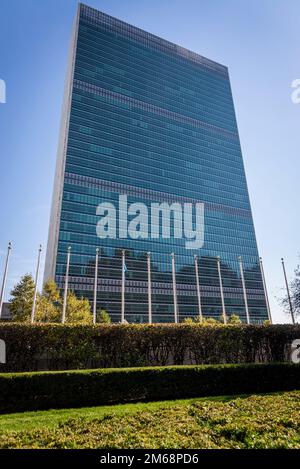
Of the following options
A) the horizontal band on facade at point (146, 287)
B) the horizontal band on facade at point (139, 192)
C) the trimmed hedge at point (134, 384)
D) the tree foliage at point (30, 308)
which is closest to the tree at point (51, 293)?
the tree foliage at point (30, 308)

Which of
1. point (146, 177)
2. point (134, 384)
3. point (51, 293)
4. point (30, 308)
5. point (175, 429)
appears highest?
point (146, 177)

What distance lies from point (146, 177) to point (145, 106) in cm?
3069

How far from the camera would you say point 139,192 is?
10162 cm

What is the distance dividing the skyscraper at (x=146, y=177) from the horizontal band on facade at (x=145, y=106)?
434 millimetres

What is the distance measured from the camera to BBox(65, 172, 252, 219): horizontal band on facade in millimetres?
91125

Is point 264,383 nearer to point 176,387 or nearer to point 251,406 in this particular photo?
point 176,387

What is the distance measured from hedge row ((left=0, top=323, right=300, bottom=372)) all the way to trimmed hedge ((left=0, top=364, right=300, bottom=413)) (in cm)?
448

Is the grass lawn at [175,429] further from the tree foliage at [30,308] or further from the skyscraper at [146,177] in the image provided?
the skyscraper at [146,177]

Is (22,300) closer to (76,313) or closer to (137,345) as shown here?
(76,313)

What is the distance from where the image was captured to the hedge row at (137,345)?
1761 cm

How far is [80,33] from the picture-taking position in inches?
4323

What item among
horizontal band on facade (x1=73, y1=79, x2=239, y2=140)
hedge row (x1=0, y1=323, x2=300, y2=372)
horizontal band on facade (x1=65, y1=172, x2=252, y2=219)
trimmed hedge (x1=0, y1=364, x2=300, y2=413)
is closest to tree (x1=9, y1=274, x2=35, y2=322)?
hedge row (x1=0, y1=323, x2=300, y2=372)

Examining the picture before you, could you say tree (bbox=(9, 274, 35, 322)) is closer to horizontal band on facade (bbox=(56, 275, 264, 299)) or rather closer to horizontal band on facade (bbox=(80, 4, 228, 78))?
horizontal band on facade (bbox=(56, 275, 264, 299))

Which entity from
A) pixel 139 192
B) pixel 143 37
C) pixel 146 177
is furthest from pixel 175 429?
pixel 143 37
